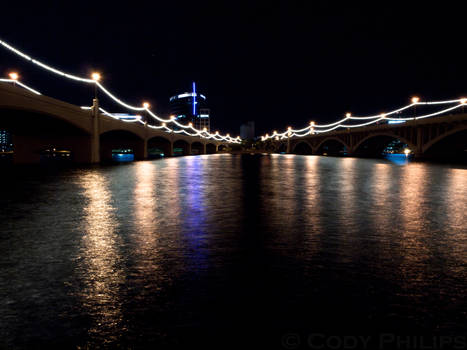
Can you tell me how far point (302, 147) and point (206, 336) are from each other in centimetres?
15361

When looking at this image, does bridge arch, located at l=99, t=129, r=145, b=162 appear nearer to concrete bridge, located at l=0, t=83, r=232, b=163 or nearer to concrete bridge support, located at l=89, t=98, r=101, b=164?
concrete bridge, located at l=0, t=83, r=232, b=163

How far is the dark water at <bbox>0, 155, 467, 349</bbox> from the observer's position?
9.55 ft

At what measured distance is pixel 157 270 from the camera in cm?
432

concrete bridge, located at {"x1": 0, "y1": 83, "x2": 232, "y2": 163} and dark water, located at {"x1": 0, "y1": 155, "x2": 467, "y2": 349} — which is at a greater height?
concrete bridge, located at {"x1": 0, "y1": 83, "x2": 232, "y2": 163}

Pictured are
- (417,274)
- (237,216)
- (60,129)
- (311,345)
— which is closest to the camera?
(311,345)

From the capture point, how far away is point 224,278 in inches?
159

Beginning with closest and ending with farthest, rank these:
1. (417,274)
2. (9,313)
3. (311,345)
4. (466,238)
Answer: (311,345), (9,313), (417,274), (466,238)

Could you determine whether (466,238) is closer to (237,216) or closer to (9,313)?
(237,216)

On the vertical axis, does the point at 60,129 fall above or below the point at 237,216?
above

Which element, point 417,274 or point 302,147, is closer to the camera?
point 417,274

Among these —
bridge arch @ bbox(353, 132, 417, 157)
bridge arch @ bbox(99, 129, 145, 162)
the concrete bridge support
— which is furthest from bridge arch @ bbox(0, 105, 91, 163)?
bridge arch @ bbox(353, 132, 417, 157)

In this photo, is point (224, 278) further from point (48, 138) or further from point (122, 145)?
point (122, 145)

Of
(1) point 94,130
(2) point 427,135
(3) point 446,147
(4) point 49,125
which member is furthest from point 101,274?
(3) point 446,147

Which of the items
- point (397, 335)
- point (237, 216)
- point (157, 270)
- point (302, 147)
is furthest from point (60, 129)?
point (302, 147)
